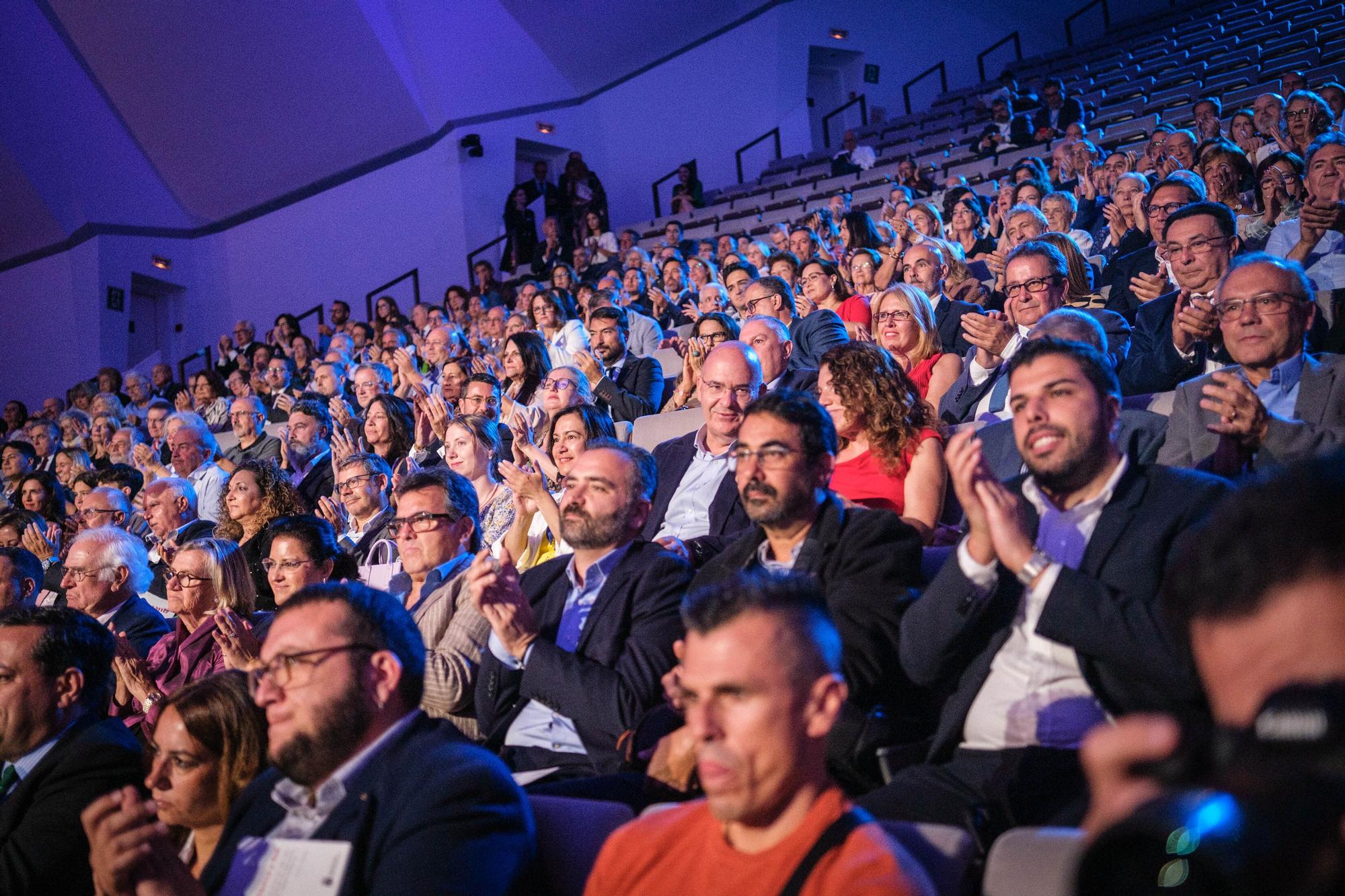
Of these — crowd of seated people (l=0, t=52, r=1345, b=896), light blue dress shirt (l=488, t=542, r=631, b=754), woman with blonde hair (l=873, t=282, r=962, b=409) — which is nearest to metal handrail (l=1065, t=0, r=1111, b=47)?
crowd of seated people (l=0, t=52, r=1345, b=896)

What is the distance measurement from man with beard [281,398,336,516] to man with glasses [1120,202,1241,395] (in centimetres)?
332

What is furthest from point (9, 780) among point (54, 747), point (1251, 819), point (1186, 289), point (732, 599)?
point (1186, 289)

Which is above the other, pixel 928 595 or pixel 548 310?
pixel 548 310

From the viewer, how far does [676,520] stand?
3092 mm

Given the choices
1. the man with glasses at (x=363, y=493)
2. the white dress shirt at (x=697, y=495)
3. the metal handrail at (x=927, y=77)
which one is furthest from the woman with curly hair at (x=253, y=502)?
the metal handrail at (x=927, y=77)

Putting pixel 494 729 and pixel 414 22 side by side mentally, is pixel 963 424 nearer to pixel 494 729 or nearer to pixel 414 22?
pixel 494 729

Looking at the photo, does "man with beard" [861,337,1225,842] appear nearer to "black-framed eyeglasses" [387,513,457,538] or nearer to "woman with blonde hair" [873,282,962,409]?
"black-framed eyeglasses" [387,513,457,538]

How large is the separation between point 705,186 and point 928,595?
11884 millimetres

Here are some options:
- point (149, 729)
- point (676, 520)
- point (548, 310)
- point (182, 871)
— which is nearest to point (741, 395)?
point (676, 520)

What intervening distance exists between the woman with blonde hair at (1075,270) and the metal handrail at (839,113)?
10025 millimetres

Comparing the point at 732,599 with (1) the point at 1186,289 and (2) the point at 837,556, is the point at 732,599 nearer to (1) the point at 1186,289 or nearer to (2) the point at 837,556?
(2) the point at 837,556

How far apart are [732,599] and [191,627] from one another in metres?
2.33

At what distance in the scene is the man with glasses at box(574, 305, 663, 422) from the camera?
448 cm

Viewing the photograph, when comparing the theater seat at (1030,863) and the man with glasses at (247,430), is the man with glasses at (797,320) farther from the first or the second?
the theater seat at (1030,863)
